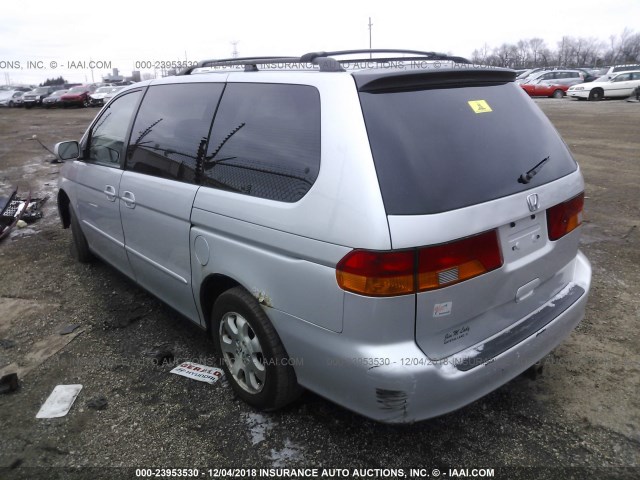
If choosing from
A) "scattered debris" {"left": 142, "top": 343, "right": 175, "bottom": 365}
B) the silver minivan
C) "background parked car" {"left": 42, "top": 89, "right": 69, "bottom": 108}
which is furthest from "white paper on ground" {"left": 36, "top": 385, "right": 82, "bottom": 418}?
"background parked car" {"left": 42, "top": 89, "right": 69, "bottom": 108}

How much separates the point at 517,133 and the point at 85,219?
366 centimetres

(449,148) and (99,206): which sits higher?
(449,148)

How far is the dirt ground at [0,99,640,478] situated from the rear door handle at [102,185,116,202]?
92 cm

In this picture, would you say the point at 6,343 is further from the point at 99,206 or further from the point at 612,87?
the point at 612,87

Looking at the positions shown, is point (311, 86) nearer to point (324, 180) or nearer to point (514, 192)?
point (324, 180)

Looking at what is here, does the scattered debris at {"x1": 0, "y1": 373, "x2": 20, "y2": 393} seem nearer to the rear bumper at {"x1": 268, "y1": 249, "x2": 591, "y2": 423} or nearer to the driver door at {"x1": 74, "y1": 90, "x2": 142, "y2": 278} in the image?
the driver door at {"x1": 74, "y1": 90, "x2": 142, "y2": 278}

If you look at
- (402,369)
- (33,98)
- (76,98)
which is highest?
(33,98)

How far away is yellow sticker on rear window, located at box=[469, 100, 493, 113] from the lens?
2.38 meters

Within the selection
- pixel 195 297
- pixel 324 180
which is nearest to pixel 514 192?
pixel 324 180

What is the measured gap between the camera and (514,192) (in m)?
2.22

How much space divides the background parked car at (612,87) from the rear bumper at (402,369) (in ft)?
96.4

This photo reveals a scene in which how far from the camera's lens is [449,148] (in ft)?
7.04

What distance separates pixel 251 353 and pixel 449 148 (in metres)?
1.43

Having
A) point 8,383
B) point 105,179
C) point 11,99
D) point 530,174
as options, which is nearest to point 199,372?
point 8,383
